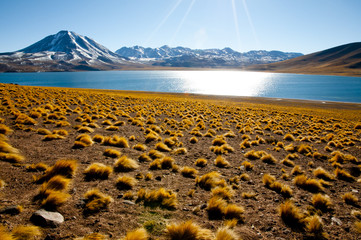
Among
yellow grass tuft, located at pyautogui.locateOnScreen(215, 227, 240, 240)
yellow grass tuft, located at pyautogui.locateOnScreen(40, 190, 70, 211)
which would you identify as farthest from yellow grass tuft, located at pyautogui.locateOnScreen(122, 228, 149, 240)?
yellow grass tuft, located at pyautogui.locateOnScreen(40, 190, 70, 211)

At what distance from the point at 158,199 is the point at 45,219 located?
2.41m

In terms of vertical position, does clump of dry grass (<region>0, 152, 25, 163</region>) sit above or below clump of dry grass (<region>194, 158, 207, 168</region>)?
above

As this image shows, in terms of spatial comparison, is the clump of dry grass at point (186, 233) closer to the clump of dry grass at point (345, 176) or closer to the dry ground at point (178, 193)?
the dry ground at point (178, 193)

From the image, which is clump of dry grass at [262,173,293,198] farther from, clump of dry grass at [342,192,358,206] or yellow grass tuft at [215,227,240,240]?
yellow grass tuft at [215,227,240,240]

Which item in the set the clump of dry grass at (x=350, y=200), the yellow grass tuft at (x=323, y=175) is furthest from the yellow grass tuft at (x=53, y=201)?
the yellow grass tuft at (x=323, y=175)

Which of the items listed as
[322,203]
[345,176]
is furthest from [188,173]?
[345,176]

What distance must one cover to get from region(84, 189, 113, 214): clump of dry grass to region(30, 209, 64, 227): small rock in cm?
54

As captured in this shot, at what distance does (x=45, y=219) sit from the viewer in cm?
333

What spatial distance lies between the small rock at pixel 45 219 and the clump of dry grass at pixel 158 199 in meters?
1.79

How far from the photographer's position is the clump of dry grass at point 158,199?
4.52m

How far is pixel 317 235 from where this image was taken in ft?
12.8

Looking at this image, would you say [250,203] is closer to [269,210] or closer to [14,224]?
[269,210]

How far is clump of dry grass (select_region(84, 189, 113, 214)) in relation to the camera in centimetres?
395

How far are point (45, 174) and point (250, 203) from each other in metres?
5.94
